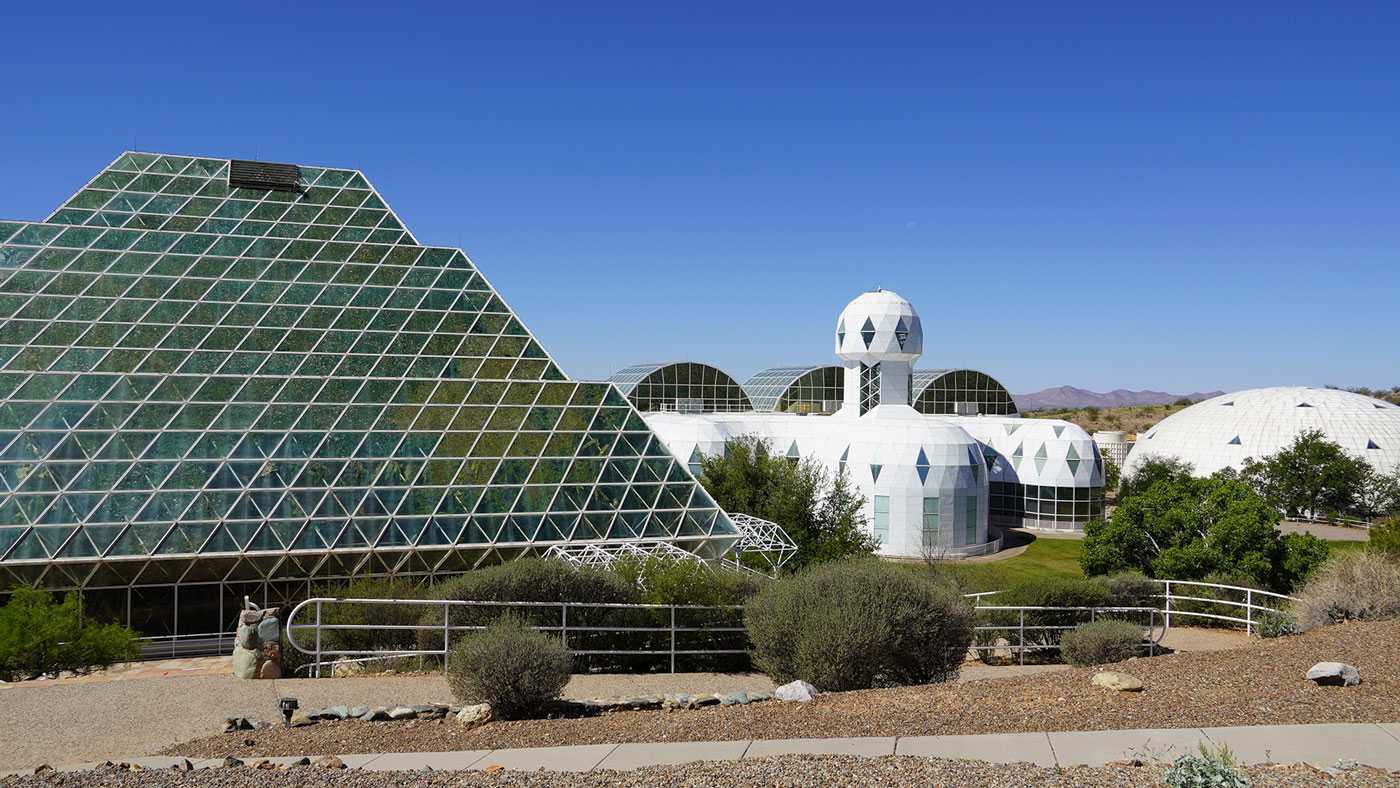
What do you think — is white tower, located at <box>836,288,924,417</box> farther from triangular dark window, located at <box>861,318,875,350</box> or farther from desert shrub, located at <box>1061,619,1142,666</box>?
desert shrub, located at <box>1061,619,1142,666</box>

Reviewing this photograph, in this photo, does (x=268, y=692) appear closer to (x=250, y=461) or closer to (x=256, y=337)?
(x=250, y=461)

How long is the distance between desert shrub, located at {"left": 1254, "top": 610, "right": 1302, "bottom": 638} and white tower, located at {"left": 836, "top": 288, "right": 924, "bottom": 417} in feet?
88.6

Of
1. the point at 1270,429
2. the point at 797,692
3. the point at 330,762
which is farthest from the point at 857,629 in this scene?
the point at 1270,429

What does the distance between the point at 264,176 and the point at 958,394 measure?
131 ft

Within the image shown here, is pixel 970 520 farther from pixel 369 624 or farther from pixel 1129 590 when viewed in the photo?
pixel 369 624

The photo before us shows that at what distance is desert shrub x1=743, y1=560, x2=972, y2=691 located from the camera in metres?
11.3

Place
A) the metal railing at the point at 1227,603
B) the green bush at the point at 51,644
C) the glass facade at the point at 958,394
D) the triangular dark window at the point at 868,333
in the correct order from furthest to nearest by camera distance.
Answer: the glass facade at the point at 958,394, the triangular dark window at the point at 868,333, the metal railing at the point at 1227,603, the green bush at the point at 51,644

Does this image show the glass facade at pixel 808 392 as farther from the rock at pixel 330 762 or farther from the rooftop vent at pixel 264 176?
the rock at pixel 330 762

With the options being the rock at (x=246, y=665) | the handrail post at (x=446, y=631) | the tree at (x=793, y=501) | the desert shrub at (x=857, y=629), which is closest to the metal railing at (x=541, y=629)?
the handrail post at (x=446, y=631)

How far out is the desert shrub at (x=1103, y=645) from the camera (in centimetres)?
1331

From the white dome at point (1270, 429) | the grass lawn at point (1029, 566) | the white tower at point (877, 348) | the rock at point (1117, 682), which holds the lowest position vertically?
the grass lawn at point (1029, 566)

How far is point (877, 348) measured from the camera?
145 ft

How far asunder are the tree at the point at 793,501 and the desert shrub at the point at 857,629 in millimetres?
13425

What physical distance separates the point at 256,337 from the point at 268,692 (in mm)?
14751
